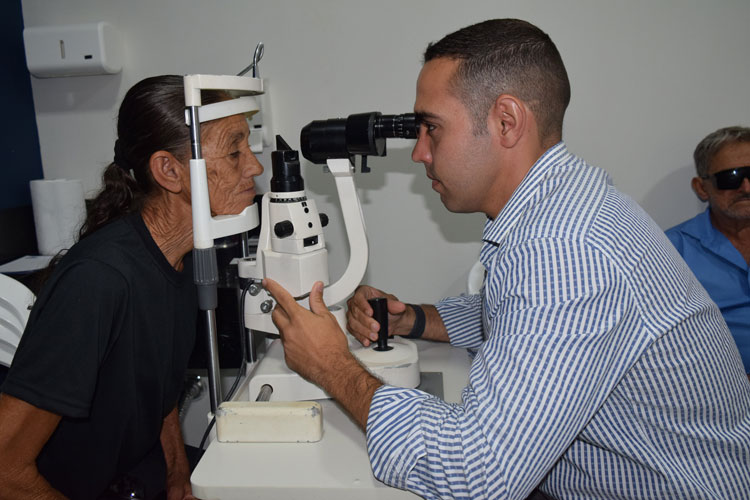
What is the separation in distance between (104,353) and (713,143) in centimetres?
191

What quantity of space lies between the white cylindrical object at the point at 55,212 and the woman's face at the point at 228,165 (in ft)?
3.07

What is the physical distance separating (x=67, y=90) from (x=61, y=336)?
141 cm

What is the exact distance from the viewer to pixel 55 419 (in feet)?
3.42

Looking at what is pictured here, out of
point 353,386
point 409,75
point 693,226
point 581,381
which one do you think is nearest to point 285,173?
point 353,386

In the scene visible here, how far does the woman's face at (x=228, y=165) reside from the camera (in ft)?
4.10

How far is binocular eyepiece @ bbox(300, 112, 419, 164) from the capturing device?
3.72 feet

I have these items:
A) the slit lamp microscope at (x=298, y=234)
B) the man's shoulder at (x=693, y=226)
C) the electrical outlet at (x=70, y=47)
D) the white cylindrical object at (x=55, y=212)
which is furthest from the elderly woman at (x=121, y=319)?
the man's shoulder at (x=693, y=226)

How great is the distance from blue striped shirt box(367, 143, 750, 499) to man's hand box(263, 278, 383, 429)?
8 centimetres

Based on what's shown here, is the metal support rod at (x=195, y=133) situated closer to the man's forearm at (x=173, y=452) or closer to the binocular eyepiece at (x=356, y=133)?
the binocular eyepiece at (x=356, y=133)

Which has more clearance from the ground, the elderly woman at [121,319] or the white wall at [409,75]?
→ the white wall at [409,75]

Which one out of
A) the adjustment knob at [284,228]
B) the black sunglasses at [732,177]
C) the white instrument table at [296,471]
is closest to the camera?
the white instrument table at [296,471]

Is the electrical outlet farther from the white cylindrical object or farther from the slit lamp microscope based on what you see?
the slit lamp microscope

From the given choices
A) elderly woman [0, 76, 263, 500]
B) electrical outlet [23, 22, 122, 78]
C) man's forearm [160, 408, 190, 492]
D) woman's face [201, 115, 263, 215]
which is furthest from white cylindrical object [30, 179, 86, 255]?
woman's face [201, 115, 263, 215]

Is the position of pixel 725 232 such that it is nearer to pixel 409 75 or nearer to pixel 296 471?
pixel 409 75
